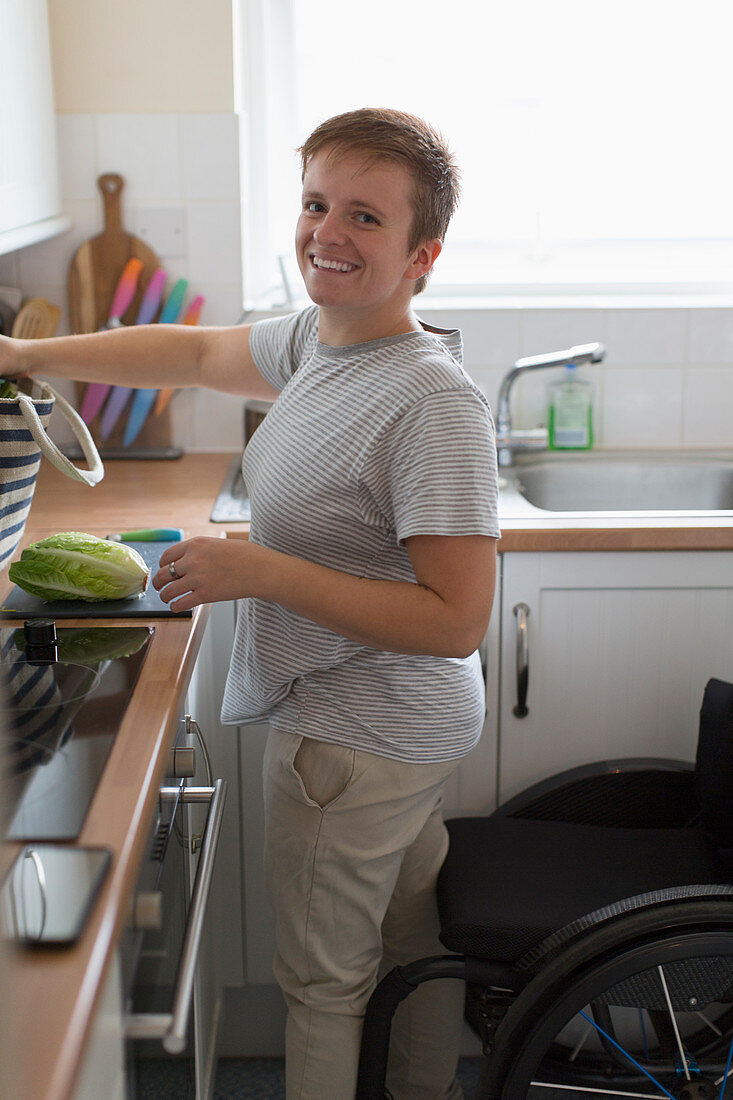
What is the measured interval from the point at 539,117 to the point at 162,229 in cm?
86

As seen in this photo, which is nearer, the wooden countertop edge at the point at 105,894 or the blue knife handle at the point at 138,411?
the wooden countertop edge at the point at 105,894

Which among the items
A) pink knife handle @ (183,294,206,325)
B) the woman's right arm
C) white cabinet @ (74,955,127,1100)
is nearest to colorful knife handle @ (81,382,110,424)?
Answer: pink knife handle @ (183,294,206,325)

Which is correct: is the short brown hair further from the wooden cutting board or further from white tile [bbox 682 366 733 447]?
white tile [bbox 682 366 733 447]

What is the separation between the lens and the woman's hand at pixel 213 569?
114cm

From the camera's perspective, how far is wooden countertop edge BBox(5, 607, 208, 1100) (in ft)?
1.87

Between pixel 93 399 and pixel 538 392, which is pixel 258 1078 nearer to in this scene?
pixel 93 399

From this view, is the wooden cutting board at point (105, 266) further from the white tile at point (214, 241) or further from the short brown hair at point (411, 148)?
the short brown hair at point (411, 148)

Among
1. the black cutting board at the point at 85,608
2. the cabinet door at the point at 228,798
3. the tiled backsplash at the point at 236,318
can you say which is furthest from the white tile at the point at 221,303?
the black cutting board at the point at 85,608

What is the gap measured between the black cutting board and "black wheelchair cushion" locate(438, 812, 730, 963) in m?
0.53

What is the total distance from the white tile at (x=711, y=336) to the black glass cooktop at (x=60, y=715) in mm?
1462

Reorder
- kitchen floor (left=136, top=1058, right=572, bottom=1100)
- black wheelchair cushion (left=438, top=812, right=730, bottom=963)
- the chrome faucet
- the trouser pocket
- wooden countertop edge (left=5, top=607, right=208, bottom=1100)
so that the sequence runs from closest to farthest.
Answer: wooden countertop edge (left=5, top=607, right=208, bottom=1100) → the trouser pocket → black wheelchair cushion (left=438, top=812, right=730, bottom=963) → kitchen floor (left=136, top=1058, right=572, bottom=1100) → the chrome faucet

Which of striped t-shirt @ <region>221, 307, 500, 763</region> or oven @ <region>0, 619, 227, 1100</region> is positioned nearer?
oven @ <region>0, 619, 227, 1100</region>

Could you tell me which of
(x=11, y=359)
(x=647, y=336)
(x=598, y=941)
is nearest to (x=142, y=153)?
(x=11, y=359)

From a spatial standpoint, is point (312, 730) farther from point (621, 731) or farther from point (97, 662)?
point (621, 731)
